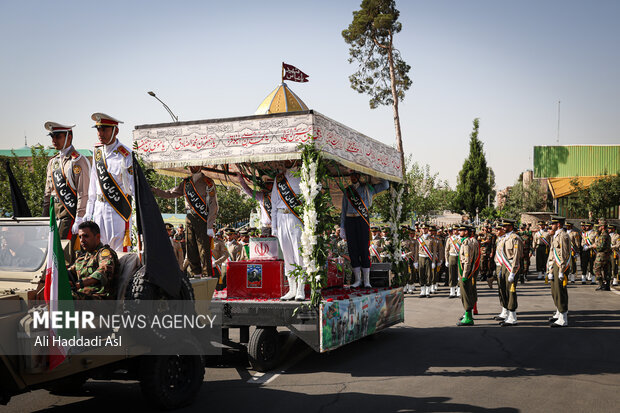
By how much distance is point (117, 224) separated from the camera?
7281 millimetres

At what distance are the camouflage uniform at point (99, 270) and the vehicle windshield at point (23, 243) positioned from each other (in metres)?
0.38

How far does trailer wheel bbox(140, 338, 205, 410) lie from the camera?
17.3 feet

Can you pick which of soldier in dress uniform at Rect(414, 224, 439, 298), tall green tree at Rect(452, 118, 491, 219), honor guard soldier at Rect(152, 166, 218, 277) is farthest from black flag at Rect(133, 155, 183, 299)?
tall green tree at Rect(452, 118, 491, 219)

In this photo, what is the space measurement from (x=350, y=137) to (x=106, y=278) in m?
4.15

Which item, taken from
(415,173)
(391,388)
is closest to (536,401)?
(391,388)

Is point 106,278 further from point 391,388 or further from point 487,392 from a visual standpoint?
point 487,392

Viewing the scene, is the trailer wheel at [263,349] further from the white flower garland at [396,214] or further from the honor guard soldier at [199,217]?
the white flower garland at [396,214]

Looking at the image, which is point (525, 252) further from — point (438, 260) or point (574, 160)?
point (574, 160)

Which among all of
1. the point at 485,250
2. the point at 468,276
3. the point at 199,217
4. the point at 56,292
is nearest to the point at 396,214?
the point at 468,276

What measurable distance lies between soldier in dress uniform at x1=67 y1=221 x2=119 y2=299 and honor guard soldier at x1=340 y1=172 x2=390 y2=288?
5049 millimetres

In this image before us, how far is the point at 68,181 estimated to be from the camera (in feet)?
25.0

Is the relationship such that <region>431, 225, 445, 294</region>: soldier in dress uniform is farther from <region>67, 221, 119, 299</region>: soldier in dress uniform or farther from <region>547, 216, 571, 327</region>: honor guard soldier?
<region>67, 221, 119, 299</region>: soldier in dress uniform

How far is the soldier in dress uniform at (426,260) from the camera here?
17.3 metres

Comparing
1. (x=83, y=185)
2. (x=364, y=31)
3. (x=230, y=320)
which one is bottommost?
(x=230, y=320)
